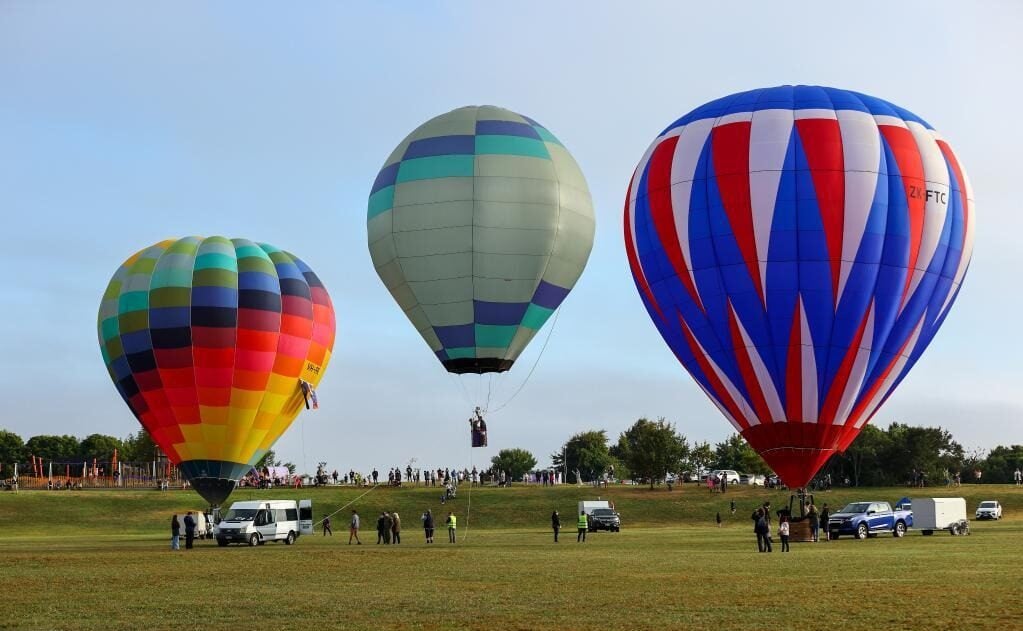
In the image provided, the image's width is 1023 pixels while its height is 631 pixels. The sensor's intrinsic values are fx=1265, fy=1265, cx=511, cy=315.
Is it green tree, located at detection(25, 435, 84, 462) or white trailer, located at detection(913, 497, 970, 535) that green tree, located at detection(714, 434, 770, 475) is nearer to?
white trailer, located at detection(913, 497, 970, 535)

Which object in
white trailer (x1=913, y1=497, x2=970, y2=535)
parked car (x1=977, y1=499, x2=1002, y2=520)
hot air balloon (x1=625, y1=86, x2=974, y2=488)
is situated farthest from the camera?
parked car (x1=977, y1=499, x2=1002, y2=520)

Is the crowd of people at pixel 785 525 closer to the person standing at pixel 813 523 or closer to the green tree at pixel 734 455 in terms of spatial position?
the person standing at pixel 813 523

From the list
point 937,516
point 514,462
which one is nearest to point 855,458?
point 937,516

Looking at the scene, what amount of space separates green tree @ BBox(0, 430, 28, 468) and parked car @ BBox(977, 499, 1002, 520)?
421 ft

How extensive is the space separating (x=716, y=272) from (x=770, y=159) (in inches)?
173

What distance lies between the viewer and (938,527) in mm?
52594

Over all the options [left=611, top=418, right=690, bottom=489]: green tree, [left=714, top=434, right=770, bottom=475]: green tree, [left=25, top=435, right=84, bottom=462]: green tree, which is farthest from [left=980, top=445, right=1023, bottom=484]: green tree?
[left=25, top=435, right=84, bottom=462]: green tree

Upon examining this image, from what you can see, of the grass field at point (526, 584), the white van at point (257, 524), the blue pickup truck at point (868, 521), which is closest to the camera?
the grass field at point (526, 584)

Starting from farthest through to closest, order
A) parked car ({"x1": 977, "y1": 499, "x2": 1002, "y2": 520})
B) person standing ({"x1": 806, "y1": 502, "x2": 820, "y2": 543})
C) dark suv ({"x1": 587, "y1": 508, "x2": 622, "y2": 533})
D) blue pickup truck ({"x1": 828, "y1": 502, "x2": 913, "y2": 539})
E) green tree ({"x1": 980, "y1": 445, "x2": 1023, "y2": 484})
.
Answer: green tree ({"x1": 980, "y1": 445, "x2": 1023, "y2": 484}) → parked car ({"x1": 977, "y1": 499, "x2": 1002, "y2": 520}) → dark suv ({"x1": 587, "y1": 508, "x2": 622, "y2": 533}) → blue pickup truck ({"x1": 828, "y1": 502, "x2": 913, "y2": 539}) → person standing ({"x1": 806, "y1": 502, "x2": 820, "y2": 543})

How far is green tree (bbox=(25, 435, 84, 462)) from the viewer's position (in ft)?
557

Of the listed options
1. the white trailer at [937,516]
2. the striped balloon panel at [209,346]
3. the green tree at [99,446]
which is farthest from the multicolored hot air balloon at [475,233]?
the green tree at [99,446]

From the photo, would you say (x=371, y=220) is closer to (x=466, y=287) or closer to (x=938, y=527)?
(x=466, y=287)

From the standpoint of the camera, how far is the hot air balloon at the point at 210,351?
56000mm

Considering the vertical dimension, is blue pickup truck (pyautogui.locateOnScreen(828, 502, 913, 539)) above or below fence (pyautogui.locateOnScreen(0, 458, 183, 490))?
below
